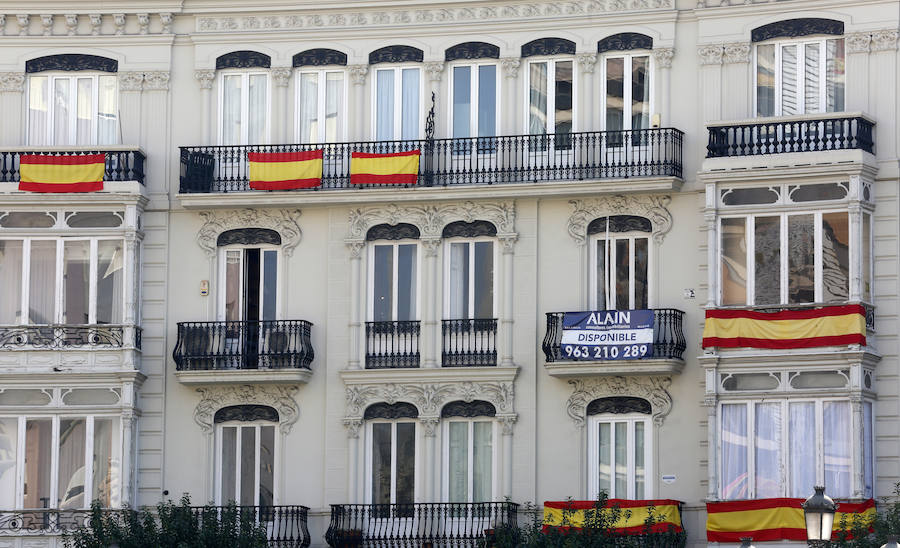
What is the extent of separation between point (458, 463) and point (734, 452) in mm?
5934

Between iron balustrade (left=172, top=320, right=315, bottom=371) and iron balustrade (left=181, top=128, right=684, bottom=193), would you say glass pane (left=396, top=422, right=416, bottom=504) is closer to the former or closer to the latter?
iron balustrade (left=172, top=320, right=315, bottom=371)

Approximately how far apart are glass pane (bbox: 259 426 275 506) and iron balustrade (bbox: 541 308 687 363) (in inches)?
246

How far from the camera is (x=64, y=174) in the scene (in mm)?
45500

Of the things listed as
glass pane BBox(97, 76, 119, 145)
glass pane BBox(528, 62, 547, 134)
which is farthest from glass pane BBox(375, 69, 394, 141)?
glass pane BBox(97, 76, 119, 145)

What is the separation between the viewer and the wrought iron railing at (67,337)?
45.3 metres

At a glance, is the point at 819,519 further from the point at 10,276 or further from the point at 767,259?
the point at 10,276

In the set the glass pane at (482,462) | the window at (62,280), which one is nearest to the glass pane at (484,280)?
the glass pane at (482,462)

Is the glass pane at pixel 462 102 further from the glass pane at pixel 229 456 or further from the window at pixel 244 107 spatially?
the glass pane at pixel 229 456

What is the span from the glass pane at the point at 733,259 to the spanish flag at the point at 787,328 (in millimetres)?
623

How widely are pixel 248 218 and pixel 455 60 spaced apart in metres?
5.64

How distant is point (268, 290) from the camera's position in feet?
151

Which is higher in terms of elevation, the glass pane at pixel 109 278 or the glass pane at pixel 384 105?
the glass pane at pixel 384 105

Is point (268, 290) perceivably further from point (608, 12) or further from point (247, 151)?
point (608, 12)

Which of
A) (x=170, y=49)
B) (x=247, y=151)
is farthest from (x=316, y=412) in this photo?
(x=170, y=49)
